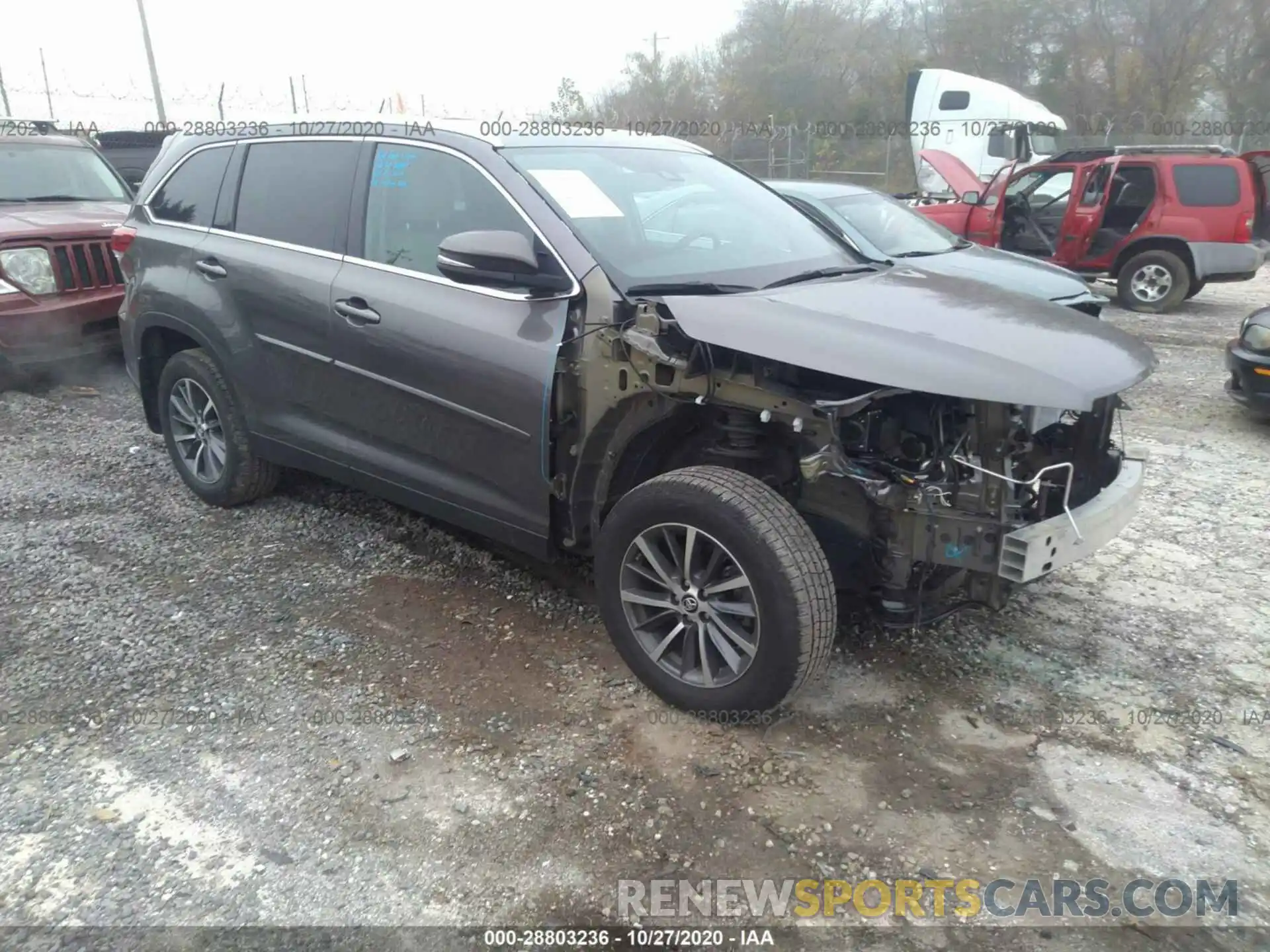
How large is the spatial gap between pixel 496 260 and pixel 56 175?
693 centimetres

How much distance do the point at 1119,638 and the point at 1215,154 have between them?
9.61 m

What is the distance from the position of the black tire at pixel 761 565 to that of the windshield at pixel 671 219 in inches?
30.8

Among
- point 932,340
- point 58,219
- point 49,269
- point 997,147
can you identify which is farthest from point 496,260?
point 997,147

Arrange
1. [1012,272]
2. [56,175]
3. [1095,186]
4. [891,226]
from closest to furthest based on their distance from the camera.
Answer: [1012,272] < [891,226] < [56,175] < [1095,186]

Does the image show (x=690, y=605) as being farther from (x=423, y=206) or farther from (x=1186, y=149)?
(x=1186, y=149)

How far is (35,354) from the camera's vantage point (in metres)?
6.66

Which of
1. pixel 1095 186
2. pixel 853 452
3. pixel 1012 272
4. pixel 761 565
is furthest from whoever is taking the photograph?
pixel 1095 186

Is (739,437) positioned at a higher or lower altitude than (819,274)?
lower

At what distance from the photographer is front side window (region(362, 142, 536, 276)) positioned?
334 centimetres

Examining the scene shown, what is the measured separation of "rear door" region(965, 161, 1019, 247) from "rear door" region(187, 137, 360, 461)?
9568 millimetres

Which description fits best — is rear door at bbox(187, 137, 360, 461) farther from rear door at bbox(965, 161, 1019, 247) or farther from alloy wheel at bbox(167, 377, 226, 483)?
rear door at bbox(965, 161, 1019, 247)

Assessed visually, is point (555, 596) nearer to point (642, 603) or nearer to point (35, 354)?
point (642, 603)

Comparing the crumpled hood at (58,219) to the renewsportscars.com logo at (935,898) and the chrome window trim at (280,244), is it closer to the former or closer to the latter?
the chrome window trim at (280,244)

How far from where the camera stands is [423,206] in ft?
11.7
